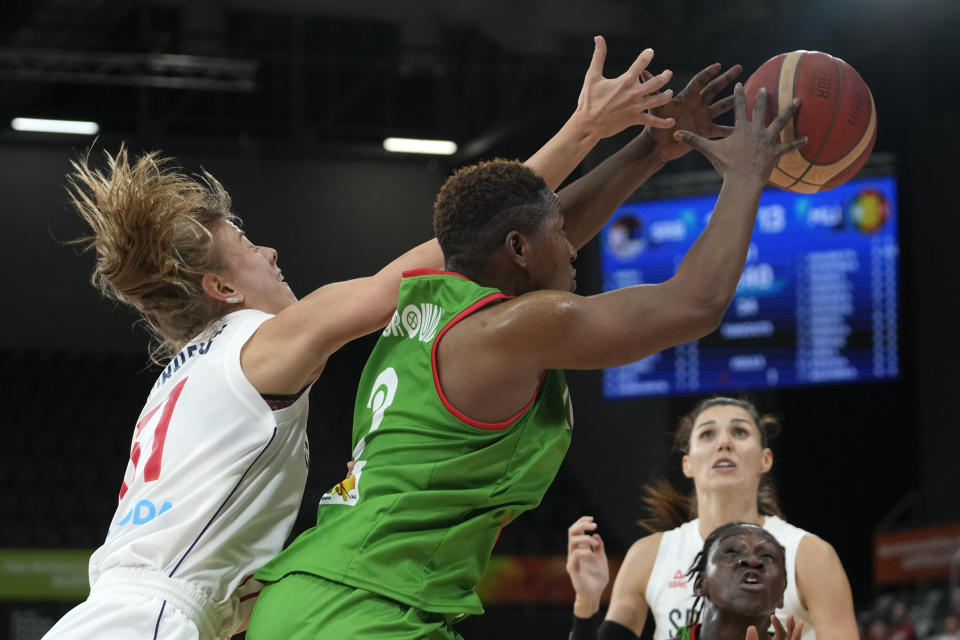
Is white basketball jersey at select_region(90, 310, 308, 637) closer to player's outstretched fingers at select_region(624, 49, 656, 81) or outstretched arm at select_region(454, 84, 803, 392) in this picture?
outstretched arm at select_region(454, 84, 803, 392)

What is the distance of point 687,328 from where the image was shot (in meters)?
2.11

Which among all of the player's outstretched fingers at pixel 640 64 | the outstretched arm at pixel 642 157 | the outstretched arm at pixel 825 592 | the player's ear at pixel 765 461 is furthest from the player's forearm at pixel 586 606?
the player's outstretched fingers at pixel 640 64

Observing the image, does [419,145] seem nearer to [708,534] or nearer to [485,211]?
[708,534]

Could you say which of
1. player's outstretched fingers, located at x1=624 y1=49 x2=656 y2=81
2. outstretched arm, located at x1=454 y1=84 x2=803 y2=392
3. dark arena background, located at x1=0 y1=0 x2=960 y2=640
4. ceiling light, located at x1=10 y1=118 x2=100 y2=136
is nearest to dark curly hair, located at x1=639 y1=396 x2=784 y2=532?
player's outstretched fingers, located at x1=624 y1=49 x2=656 y2=81

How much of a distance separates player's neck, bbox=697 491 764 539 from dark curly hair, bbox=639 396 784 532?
18cm

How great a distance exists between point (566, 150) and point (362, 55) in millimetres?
10914

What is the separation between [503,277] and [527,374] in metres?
0.23

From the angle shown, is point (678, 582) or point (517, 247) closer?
point (517, 247)

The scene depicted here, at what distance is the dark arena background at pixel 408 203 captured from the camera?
39.4 feet

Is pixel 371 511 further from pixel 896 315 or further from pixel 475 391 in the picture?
pixel 896 315

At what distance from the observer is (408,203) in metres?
14.9

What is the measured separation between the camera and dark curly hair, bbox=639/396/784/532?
4.41 meters

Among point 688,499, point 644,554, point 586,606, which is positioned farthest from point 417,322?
point 688,499

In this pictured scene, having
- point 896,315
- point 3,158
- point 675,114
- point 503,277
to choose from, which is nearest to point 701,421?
point 675,114
